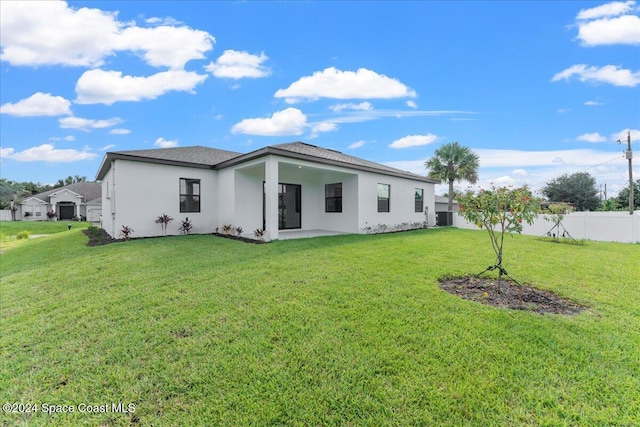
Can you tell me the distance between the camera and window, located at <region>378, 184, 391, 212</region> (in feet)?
45.0

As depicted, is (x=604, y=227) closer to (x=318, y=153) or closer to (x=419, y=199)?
(x=419, y=199)

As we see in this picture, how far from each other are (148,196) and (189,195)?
1513 mm

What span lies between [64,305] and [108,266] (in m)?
2.40

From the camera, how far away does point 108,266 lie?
21.6 ft

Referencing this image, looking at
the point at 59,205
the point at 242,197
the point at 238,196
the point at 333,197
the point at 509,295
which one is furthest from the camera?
the point at 59,205

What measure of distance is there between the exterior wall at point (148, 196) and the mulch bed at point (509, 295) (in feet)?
34.4

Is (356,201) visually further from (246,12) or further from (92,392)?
(92,392)

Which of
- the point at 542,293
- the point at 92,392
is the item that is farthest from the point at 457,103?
the point at 92,392

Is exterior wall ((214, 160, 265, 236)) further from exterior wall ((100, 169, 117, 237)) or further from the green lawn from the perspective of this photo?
the green lawn

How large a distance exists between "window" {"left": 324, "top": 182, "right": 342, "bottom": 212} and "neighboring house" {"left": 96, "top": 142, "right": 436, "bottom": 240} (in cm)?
5

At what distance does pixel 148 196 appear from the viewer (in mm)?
10977

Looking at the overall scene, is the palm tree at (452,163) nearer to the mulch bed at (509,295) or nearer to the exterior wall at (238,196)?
the exterior wall at (238,196)

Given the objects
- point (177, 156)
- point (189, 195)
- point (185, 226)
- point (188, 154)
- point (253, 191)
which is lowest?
point (185, 226)

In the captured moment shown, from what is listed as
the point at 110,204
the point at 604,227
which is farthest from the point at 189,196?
the point at 604,227
